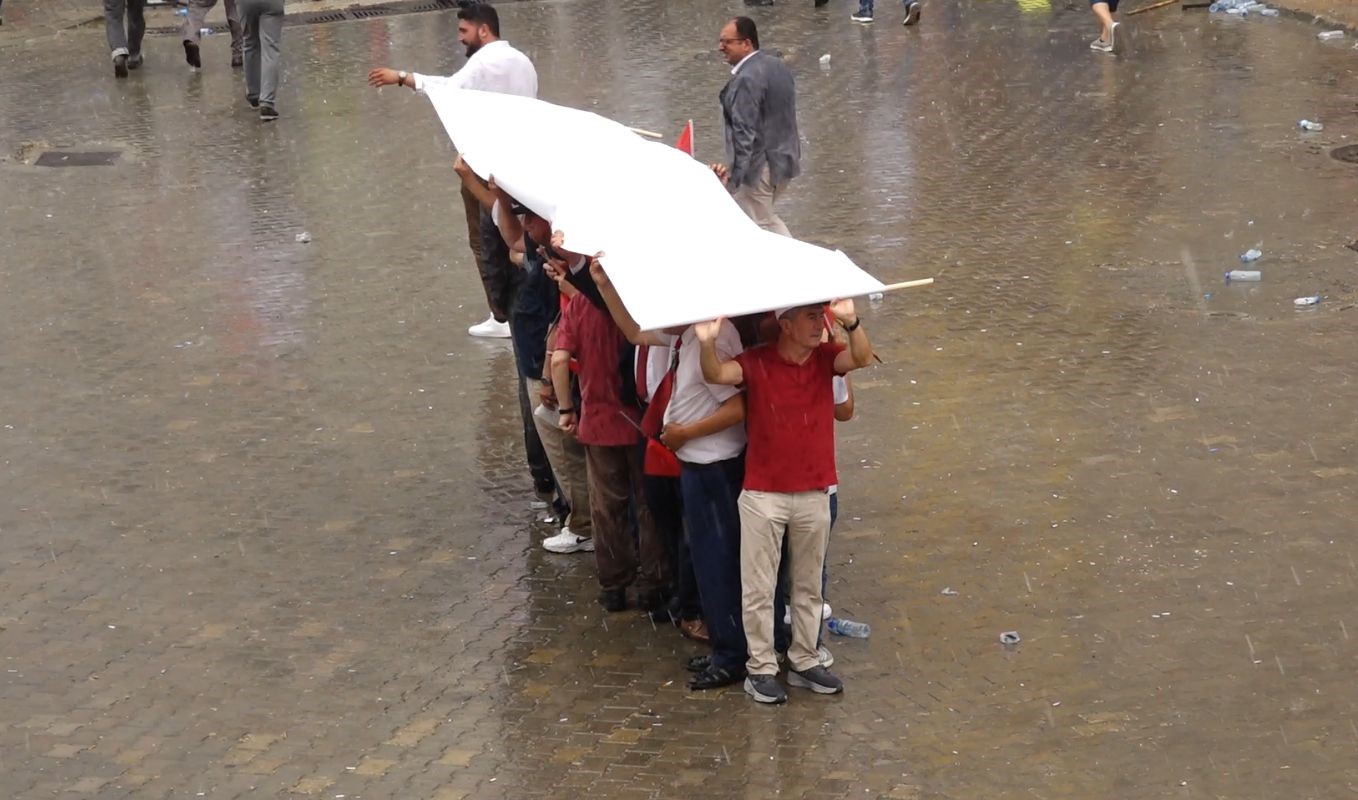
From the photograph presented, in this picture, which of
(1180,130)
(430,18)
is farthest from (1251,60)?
(430,18)

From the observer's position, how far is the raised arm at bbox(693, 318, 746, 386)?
249 inches

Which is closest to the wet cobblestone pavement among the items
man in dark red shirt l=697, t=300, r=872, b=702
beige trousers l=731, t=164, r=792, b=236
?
man in dark red shirt l=697, t=300, r=872, b=702

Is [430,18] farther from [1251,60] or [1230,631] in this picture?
[1230,631]

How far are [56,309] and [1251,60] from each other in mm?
11746

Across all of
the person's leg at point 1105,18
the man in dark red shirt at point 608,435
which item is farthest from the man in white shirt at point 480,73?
the person's leg at point 1105,18

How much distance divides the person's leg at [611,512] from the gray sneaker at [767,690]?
968 millimetres

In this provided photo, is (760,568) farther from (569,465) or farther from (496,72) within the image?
(496,72)

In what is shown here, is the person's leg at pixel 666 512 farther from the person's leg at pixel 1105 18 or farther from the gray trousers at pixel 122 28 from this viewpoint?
the gray trousers at pixel 122 28

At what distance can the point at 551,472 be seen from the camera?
28.3 feet

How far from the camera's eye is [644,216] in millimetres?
6832

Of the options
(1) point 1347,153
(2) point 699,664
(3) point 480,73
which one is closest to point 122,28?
(3) point 480,73

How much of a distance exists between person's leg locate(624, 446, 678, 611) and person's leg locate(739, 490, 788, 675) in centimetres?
69

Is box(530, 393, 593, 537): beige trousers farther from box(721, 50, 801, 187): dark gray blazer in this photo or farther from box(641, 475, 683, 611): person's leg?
box(721, 50, 801, 187): dark gray blazer

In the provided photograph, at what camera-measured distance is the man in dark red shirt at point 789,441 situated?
21.0ft
